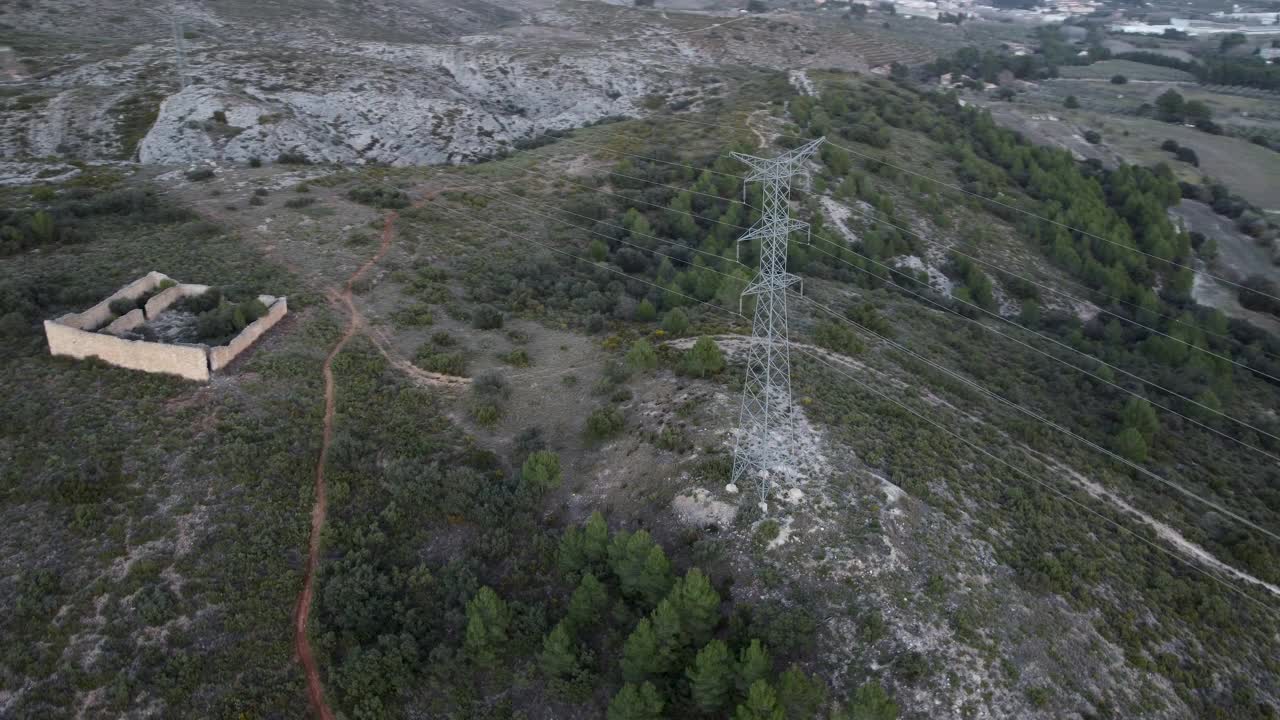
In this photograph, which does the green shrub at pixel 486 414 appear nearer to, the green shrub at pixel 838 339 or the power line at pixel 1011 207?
the green shrub at pixel 838 339

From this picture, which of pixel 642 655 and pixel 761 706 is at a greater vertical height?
pixel 761 706

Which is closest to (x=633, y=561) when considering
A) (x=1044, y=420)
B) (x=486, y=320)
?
(x=486, y=320)

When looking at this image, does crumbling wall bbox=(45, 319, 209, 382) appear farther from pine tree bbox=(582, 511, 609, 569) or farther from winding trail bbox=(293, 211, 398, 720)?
pine tree bbox=(582, 511, 609, 569)

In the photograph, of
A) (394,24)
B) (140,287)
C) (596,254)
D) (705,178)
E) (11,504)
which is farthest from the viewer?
(394,24)

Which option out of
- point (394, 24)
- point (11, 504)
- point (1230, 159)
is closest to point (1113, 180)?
point (1230, 159)

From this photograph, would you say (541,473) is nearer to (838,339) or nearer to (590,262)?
(838,339)

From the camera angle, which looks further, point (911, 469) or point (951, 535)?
point (911, 469)

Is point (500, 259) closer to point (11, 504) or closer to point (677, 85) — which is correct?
point (11, 504)
